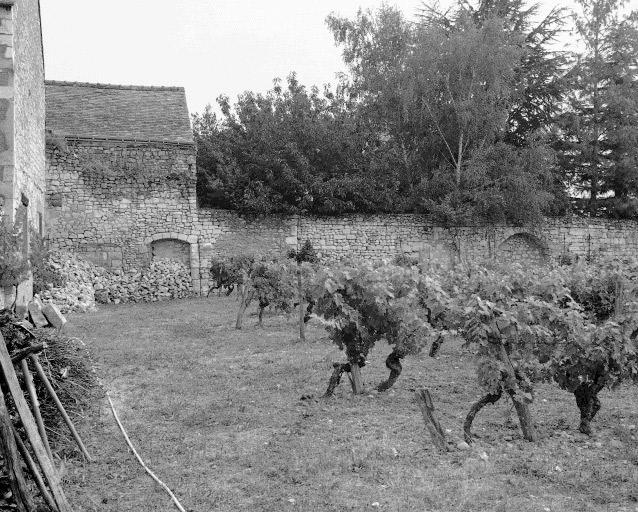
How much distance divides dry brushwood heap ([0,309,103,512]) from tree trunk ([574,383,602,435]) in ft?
12.1

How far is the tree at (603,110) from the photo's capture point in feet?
70.9

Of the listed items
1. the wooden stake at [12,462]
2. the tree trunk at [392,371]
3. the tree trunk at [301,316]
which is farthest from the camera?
the tree trunk at [301,316]

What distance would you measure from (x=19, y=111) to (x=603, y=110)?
18.9 metres

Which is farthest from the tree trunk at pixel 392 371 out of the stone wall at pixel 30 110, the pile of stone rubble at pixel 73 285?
the pile of stone rubble at pixel 73 285

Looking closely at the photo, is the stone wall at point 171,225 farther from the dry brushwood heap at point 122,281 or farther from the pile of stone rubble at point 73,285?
the pile of stone rubble at point 73,285

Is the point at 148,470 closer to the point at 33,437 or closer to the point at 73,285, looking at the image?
the point at 33,437

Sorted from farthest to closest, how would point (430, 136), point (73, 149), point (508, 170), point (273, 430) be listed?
point (430, 136) < point (508, 170) < point (73, 149) < point (273, 430)

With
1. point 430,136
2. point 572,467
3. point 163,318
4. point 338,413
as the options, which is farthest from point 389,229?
point 572,467

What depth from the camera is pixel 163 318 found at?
12.7m

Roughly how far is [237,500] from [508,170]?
17.5 m

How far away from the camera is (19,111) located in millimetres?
10875

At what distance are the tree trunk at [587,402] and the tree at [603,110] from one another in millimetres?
18797

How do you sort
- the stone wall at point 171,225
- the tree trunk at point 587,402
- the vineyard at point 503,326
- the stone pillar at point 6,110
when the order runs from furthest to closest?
the stone wall at point 171,225 → the stone pillar at point 6,110 → the tree trunk at point 587,402 → the vineyard at point 503,326

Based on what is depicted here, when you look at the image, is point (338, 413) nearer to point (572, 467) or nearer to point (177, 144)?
point (572, 467)
